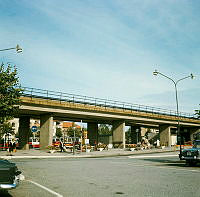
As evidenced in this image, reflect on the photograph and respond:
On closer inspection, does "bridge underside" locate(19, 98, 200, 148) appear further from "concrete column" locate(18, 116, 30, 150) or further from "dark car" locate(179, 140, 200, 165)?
"dark car" locate(179, 140, 200, 165)

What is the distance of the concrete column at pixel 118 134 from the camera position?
146 ft

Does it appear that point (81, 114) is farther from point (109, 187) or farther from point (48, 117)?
point (109, 187)

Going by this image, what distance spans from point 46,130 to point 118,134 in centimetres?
1472

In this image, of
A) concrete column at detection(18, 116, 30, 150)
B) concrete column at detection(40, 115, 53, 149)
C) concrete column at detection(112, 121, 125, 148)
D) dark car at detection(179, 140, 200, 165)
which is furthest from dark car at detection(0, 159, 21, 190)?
concrete column at detection(112, 121, 125, 148)

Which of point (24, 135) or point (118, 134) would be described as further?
point (118, 134)

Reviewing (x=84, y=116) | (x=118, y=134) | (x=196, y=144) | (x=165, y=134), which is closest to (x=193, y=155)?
(x=196, y=144)

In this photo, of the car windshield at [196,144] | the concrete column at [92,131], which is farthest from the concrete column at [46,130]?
the car windshield at [196,144]

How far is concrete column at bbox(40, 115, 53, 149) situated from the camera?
116ft

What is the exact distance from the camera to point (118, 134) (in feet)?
148

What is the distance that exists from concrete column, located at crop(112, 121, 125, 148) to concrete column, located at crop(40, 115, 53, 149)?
46.2 feet

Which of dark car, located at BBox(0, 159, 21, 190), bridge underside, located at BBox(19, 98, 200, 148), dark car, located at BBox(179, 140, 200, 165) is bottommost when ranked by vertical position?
dark car, located at BBox(179, 140, 200, 165)

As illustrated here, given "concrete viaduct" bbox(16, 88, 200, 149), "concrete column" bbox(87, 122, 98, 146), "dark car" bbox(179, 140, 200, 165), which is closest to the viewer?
"dark car" bbox(179, 140, 200, 165)

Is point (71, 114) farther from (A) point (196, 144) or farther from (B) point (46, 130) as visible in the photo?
(A) point (196, 144)

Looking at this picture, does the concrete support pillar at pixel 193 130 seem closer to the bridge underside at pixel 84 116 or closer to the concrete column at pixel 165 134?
the bridge underside at pixel 84 116
